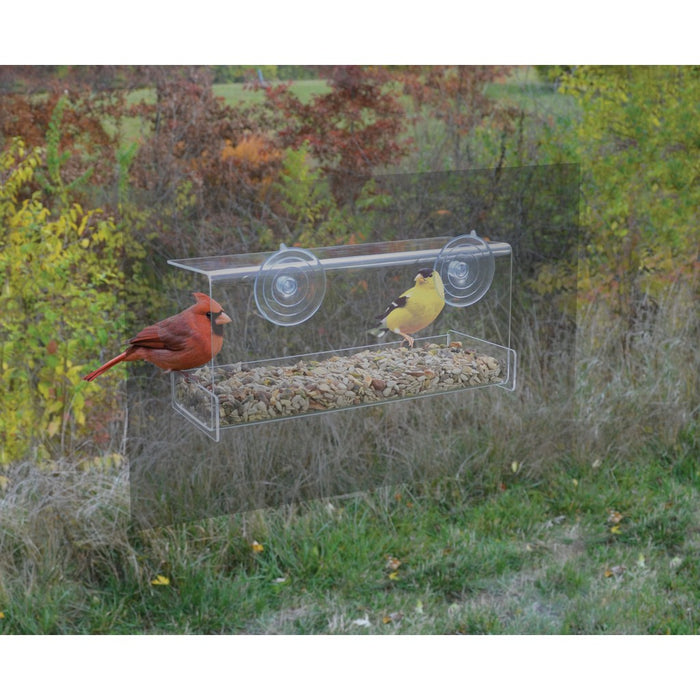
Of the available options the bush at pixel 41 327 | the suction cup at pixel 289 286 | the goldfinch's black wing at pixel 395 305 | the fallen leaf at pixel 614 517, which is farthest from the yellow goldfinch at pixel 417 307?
the fallen leaf at pixel 614 517

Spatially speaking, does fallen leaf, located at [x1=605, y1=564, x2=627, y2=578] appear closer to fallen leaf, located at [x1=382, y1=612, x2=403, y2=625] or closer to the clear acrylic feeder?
fallen leaf, located at [x1=382, y1=612, x2=403, y2=625]

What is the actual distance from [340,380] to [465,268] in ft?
2.39

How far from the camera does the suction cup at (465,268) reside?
3.77 metres

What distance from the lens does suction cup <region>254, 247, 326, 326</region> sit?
3.33m

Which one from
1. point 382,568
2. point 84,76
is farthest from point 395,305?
point 84,76

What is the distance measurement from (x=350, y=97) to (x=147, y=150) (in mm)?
1327

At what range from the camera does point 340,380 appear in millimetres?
3561

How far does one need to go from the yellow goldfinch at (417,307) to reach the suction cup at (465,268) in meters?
0.05

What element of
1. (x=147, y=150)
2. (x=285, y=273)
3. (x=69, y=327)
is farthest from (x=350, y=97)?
(x=285, y=273)

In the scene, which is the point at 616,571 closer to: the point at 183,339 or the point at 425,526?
the point at 425,526

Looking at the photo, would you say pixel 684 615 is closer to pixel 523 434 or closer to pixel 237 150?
pixel 523 434

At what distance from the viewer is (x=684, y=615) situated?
4.15 meters

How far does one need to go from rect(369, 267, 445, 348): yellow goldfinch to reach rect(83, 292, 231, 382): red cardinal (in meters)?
0.86

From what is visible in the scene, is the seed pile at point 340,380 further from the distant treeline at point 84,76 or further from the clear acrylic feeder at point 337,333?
the distant treeline at point 84,76
